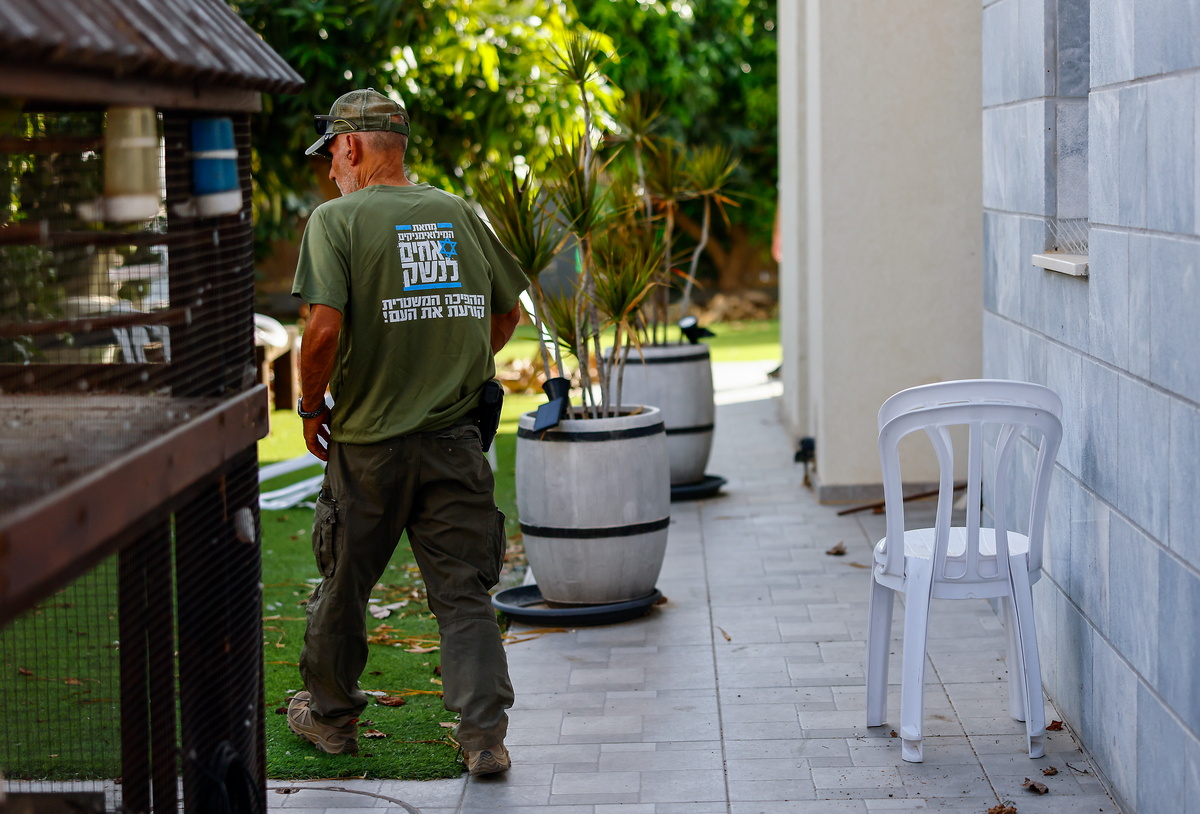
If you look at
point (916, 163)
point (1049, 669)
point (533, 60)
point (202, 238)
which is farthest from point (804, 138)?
point (202, 238)

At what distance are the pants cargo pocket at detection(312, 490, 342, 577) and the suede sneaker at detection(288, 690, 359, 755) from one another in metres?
0.48

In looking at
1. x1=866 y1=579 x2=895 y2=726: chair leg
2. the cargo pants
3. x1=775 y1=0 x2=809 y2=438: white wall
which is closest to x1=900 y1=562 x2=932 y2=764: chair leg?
x1=866 y1=579 x2=895 y2=726: chair leg

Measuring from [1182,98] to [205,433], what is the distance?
2.27m

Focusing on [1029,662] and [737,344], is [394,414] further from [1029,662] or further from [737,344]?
[737,344]

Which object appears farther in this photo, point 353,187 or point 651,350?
point 651,350

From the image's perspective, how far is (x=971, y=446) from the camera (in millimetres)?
4020

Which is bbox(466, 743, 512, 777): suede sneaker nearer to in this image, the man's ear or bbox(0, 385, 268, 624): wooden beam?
bbox(0, 385, 268, 624): wooden beam

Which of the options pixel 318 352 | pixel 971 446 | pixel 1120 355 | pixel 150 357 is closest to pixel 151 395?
pixel 150 357

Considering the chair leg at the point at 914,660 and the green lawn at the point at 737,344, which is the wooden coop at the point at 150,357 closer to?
the chair leg at the point at 914,660

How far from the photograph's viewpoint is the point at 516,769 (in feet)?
13.7

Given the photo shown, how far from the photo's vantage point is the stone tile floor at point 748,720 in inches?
153

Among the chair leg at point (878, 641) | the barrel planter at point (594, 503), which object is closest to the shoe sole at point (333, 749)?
the barrel planter at point (594, 503)

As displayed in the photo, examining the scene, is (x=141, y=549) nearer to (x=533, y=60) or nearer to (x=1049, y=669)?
(x=1049, y=669)

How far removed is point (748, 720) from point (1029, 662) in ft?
3.14
